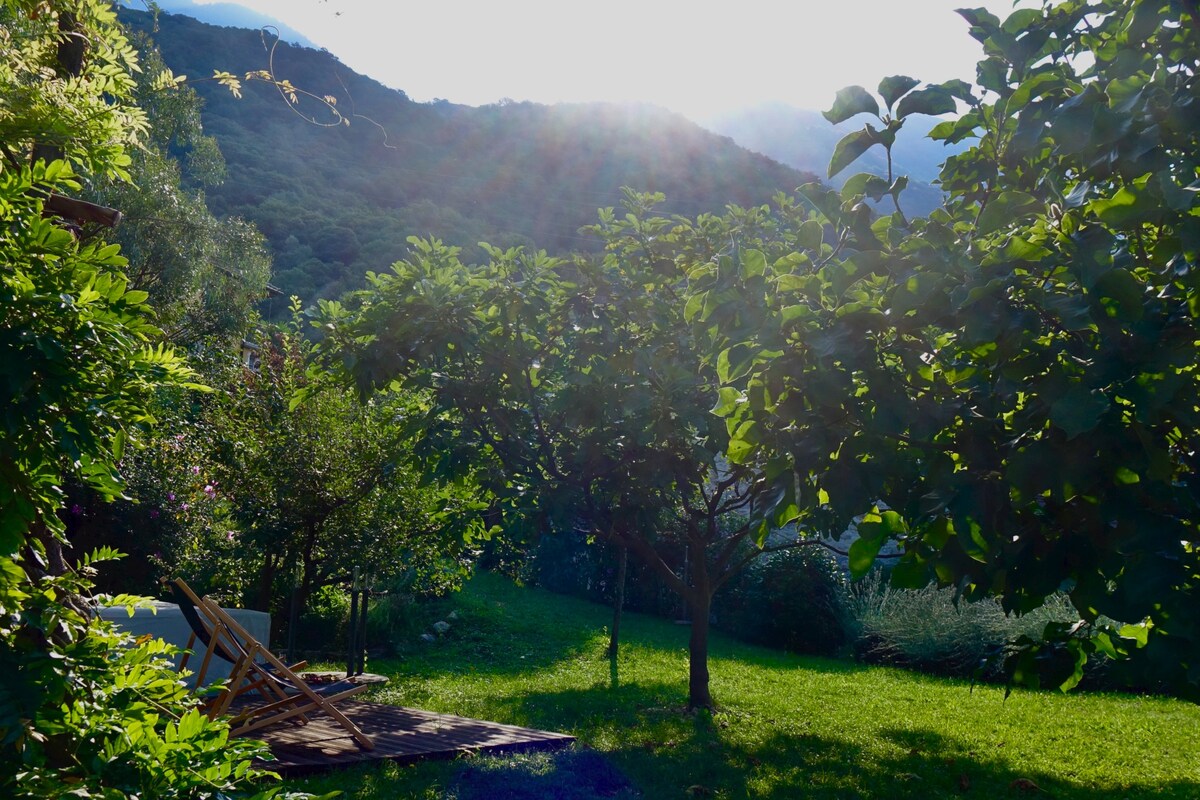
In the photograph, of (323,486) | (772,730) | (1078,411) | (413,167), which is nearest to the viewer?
(1078,411)

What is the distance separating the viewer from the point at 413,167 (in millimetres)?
49000

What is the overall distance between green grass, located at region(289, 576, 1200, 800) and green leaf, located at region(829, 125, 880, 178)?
13.4ft

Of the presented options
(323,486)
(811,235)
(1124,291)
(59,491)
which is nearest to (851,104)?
(811,235)

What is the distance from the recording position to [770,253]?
6566 millimetres

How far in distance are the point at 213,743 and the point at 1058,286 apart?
2961 mm

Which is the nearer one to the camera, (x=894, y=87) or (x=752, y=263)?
(x=752, y=263)

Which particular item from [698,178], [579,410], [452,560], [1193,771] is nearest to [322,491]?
[452,560]

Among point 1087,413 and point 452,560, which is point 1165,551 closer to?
point 1087,413

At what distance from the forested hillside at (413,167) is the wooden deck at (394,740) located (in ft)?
90.5

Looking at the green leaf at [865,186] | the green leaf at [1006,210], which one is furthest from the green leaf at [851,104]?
the green leaf at [1006,210]

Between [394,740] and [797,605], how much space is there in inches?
432

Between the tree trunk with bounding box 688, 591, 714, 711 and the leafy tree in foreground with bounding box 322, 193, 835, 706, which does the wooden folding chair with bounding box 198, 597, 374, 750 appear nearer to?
the leafy tree in foreground with bounding box 322, 193, 835, 706

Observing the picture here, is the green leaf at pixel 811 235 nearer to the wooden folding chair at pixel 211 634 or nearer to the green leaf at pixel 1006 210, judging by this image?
the green leaf at pixel 1006 210

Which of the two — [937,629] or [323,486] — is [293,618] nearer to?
[323,486]
